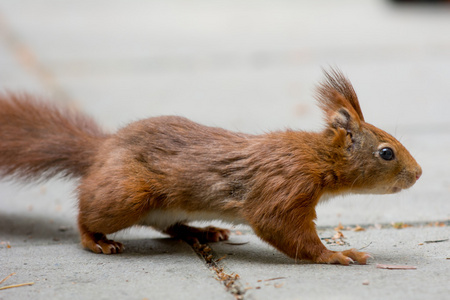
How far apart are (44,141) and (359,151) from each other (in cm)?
163

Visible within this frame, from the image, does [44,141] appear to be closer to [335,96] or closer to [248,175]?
[248,175]

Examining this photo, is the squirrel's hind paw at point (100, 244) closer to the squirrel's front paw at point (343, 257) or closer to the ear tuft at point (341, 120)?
the squirrel's front paw at point (343, 257)

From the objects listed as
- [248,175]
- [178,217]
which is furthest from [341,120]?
[178,217]

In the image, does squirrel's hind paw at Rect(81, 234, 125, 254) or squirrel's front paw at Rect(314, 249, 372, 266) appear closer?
squirrel's front paw at Rect(314, 249, 372, 266)

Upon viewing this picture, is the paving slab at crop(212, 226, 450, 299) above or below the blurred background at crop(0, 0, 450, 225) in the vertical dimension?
below

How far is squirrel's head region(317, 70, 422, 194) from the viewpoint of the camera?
2936 mm

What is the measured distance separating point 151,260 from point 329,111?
103cm

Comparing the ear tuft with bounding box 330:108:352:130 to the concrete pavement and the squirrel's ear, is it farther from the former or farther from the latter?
the concrete pavement

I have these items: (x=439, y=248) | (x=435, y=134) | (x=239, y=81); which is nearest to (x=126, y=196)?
(x=439, y=248)

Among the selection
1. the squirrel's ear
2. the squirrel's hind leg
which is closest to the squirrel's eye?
the squirrel's ear

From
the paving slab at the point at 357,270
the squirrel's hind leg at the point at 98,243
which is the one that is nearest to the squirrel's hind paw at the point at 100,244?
the squirrel's hind leg at the point at 98,243

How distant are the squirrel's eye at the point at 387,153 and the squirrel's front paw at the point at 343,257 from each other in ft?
1.40

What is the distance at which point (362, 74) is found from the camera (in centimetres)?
740

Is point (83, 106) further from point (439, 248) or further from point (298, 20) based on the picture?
point (298, 20)
